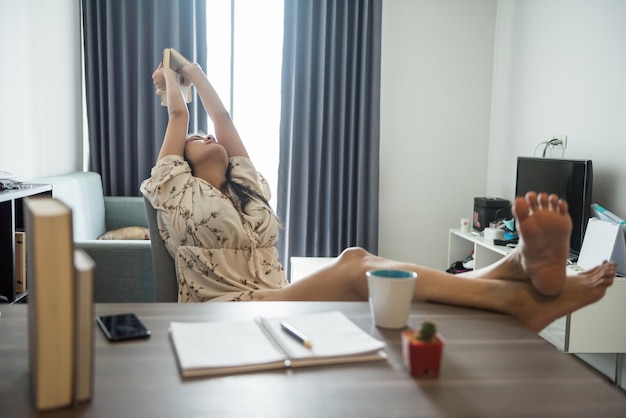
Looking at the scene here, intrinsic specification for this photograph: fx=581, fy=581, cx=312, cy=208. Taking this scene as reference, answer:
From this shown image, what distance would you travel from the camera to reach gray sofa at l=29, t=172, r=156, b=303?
104 inches

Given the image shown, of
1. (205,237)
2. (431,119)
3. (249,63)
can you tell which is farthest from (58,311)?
(431,119)

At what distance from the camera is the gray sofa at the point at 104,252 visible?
2.64m

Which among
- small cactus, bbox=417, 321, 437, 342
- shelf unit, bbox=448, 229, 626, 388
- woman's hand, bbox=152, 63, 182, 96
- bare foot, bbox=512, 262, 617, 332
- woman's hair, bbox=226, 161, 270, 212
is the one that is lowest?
shelf unit, bbox=448, 229, 626, 388

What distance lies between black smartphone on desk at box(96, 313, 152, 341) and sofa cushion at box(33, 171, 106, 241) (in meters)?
2.07

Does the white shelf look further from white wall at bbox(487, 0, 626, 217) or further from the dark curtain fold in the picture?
white wall at bbox(487, 0, 626, 217)

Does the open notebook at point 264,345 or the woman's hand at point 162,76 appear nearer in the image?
the open notebook at point 264,345

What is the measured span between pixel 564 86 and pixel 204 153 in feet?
7.86

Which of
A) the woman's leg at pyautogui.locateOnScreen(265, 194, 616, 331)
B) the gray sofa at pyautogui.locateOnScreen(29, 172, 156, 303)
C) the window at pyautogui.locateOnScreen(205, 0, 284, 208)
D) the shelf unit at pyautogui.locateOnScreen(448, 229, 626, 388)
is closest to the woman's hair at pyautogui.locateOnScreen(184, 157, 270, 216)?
the gray sofa at pyautogui.locateOnScreen(29, 172, 156, 303)

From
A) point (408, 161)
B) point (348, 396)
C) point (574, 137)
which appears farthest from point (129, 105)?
point (348, 396)

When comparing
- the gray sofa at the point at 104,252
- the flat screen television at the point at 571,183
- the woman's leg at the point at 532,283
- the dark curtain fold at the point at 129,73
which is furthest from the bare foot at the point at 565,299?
the dark curtain fold at the point at 129,73

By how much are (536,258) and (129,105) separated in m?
3.41

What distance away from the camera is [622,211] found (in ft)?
9.56

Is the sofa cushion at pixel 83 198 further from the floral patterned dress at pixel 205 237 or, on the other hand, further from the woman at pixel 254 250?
the floral patterned dress at pixel 205 237

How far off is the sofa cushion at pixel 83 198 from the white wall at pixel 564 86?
8.97 ft
